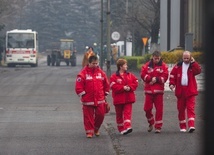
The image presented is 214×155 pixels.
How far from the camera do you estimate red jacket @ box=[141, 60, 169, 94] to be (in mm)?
14547

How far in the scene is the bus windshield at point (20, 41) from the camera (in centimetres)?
6712

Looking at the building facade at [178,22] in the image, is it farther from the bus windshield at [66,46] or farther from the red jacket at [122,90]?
the bus windshield at [66,46]

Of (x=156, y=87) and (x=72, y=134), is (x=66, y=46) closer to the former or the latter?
(x=156, y=87)

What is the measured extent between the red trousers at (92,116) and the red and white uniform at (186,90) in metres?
1.60

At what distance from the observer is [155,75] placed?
1460 centimetres

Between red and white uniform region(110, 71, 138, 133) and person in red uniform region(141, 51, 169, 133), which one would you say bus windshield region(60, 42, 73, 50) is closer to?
person in red uniform region(141, 51, 169, 133)

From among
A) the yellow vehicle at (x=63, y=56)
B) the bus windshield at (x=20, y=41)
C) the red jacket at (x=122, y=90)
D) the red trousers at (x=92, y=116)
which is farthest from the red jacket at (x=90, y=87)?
the yellow vehicle at (x=63, y=56)

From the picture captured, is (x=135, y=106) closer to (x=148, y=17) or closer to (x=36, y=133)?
(x=36, y=133)

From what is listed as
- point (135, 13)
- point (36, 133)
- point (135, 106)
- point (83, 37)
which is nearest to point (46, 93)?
point (135, 106)

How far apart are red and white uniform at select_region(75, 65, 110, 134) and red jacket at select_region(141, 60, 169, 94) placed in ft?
3.31

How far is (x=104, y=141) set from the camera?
520 inches

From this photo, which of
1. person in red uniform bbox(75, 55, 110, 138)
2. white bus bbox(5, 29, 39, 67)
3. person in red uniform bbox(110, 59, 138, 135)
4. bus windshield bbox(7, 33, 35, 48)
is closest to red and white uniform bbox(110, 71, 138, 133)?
person in red uniform bbox(110, 59, 138, 135)

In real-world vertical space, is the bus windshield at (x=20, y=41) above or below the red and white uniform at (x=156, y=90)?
above

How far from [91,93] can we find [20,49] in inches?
2115
